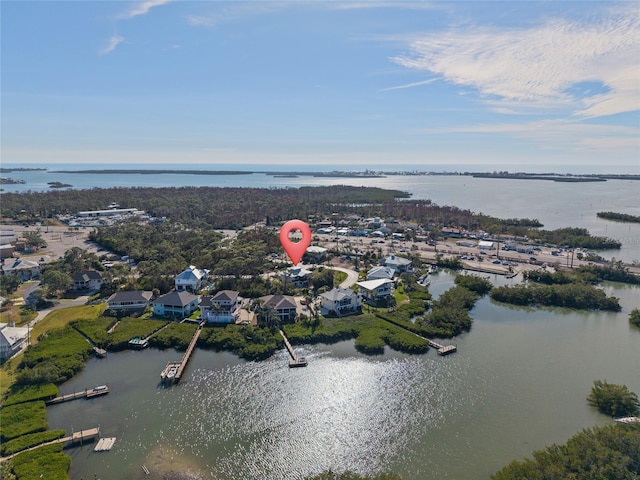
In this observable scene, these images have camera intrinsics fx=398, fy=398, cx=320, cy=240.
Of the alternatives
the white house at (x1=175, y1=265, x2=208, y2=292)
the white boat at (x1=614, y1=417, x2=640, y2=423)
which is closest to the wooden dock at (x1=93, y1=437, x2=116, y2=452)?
the white house at (x1=175, y1=265, x2=208, y2=292)

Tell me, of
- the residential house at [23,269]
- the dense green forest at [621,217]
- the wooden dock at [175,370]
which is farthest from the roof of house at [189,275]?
the dense green forest at [621,217]

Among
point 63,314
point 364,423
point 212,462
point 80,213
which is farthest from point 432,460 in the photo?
point 80,213

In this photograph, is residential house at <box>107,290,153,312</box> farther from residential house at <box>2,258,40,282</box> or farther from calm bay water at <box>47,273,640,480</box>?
residential house at <box>2,258,40,282</box>

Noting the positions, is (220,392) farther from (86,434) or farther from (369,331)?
(369,331)

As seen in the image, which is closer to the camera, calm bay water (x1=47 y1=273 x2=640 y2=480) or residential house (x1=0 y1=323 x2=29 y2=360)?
calm bay water (x1=47 y1=273 x2=640 y2=480)

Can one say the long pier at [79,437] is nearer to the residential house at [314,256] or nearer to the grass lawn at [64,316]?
the grass lawn at [64,316]
